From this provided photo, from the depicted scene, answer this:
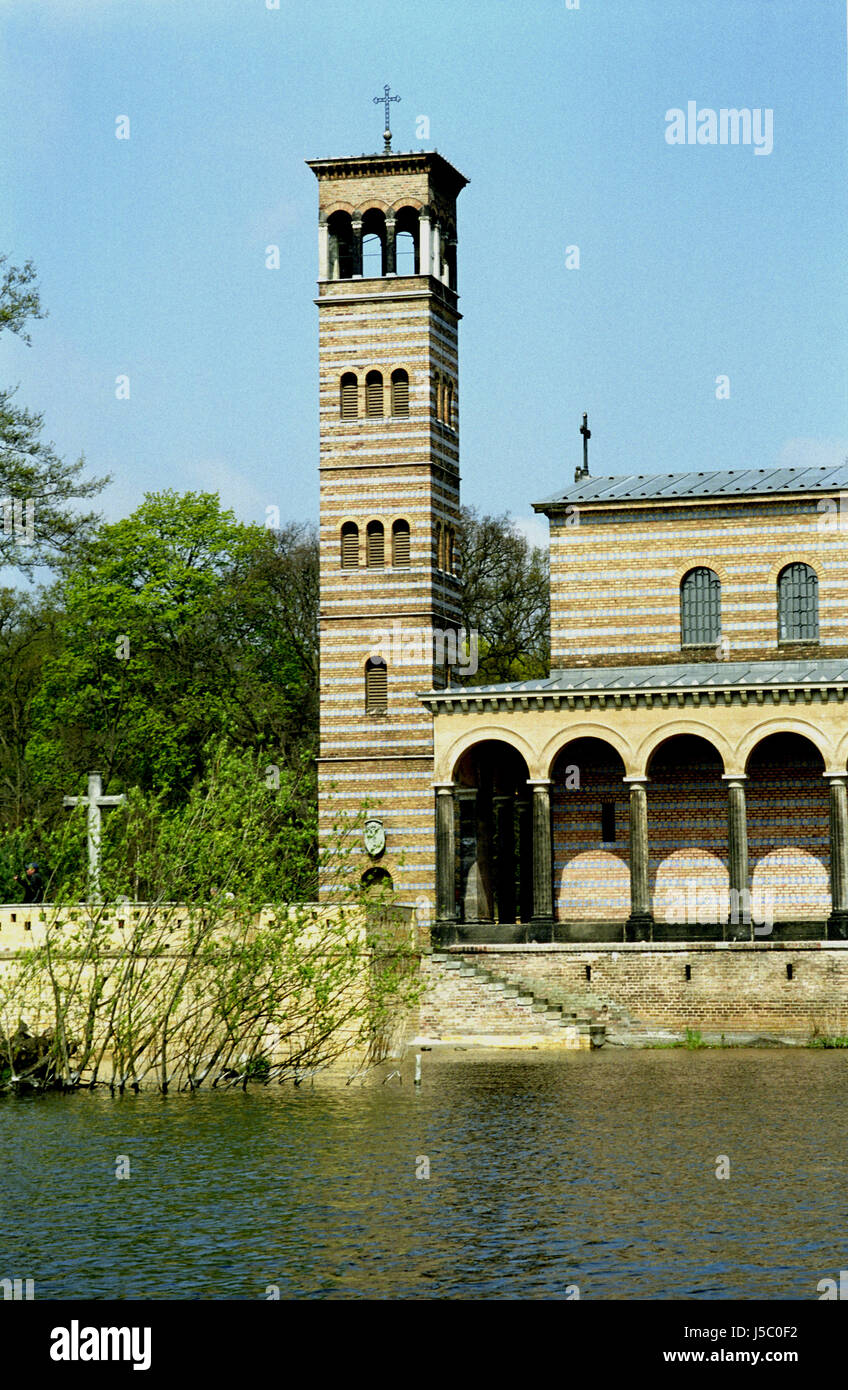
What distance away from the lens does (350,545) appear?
4884cm

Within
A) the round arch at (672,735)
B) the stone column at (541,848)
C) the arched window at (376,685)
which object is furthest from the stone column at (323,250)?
the round arch at (672,735)

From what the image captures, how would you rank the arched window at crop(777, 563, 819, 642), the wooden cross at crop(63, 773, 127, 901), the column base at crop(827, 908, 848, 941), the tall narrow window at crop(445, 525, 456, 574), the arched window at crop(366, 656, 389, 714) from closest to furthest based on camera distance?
the wooden cross at crop(63, 773, 127, 901) < the column base at crop(827, 908, 848, 941) < the arched window at crop(777, 563, 819, 642) < the arched window at crop(366, 656, 389, 714) < the tall narrow window at crop(445, 525, 456, 574)

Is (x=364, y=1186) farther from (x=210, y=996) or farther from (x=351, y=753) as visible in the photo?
(x=351, y=753)

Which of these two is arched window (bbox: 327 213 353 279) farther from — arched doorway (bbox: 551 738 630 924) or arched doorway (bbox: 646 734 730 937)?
arched doorway (bbox: 646 734 730 937)

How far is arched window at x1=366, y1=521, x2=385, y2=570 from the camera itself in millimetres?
48719

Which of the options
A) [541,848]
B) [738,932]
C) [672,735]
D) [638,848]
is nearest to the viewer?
[738,932]

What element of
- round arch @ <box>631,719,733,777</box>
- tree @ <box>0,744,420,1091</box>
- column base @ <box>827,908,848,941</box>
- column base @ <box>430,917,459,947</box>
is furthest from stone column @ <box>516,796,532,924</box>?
tree @ <box>0,744,420,1091</box>

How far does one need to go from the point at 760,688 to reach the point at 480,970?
323 inches

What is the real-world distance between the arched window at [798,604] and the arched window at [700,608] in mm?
1447

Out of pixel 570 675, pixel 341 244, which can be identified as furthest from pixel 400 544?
pixel 341 244

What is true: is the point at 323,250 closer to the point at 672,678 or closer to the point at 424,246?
the point at 424,246

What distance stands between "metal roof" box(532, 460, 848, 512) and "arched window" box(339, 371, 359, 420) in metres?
5.43

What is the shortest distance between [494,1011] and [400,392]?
54.8 ft

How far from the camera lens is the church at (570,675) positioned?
4225 cm
